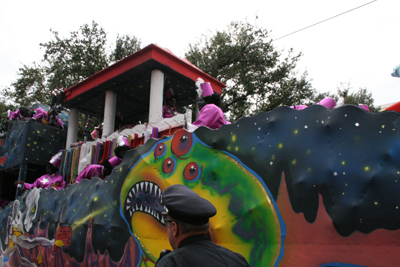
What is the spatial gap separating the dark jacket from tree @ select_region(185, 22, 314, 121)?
1486 centimetres

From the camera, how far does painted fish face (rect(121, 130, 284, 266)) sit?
9.90 ft

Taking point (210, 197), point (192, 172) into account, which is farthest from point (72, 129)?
point (210, 197)

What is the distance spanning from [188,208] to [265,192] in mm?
1548

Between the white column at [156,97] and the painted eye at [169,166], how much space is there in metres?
2.40

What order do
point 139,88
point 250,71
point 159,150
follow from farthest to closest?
point 250,71 → point 139,88 → point 159,150

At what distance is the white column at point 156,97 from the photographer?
21.6ft

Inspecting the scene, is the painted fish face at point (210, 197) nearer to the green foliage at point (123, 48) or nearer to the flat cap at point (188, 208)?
the flat cap at point (188, 208)

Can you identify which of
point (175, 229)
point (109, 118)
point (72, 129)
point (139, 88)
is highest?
point (139, 88)

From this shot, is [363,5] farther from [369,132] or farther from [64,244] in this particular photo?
[64,244]

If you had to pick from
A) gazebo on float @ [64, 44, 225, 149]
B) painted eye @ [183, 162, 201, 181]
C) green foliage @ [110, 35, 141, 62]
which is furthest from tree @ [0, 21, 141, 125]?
painted eye @ [183, 162, 201, 181]

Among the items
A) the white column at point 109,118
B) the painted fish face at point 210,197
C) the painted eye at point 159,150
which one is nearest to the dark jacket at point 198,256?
the painted fish face at point 210,197

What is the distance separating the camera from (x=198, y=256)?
1.57 m

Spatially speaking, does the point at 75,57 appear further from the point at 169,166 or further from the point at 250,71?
the point at 169,166

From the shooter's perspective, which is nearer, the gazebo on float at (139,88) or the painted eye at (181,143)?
the painted eye at (181,143)
